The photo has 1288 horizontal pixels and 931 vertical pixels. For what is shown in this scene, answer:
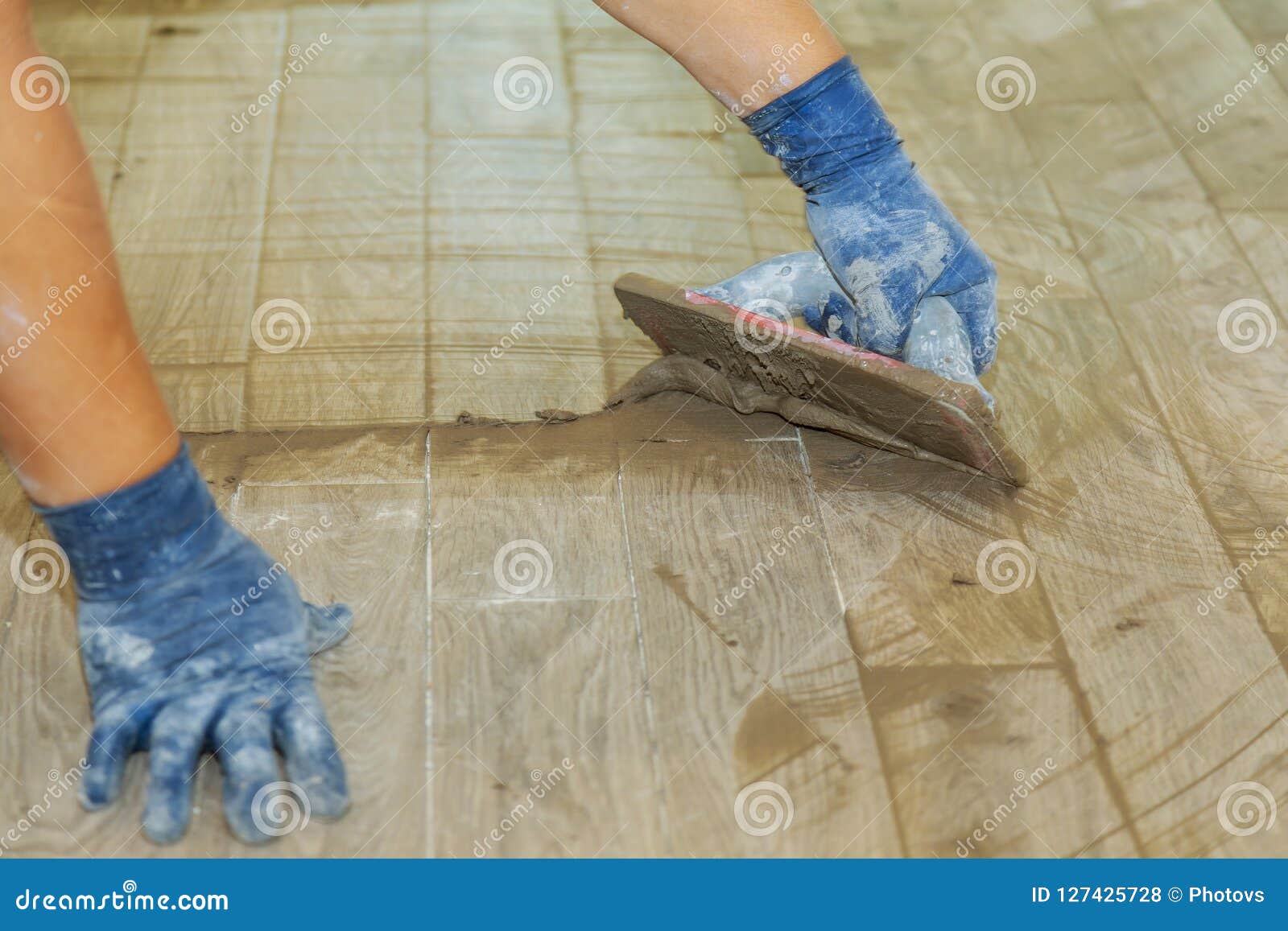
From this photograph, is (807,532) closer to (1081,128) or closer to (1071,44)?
(1081,128)

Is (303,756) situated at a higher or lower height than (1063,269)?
lower

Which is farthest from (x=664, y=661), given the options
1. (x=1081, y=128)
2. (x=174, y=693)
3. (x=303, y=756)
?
(x=1081, y=128)

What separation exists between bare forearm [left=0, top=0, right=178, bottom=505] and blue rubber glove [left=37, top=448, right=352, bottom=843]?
4 centimetres

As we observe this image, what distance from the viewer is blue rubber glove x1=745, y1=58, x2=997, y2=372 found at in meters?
1.78

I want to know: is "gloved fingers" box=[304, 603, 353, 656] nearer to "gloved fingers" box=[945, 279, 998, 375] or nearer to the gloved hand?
the gloved hand

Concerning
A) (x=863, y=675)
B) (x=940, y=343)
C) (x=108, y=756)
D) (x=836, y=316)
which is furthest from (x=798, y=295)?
(x=108, y=756)

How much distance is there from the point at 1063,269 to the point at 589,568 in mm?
1078

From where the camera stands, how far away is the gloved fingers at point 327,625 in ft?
4.96

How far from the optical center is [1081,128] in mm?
2586

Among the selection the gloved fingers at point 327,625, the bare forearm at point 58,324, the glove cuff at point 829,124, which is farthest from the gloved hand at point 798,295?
the bare forearm at point 58,324

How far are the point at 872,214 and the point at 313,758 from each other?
3.38ft

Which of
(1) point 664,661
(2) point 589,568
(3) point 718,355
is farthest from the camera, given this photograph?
(3) point 718,355

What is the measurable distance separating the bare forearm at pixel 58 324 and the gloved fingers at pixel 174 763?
0.25m

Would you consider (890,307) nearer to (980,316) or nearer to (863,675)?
(980,316)
